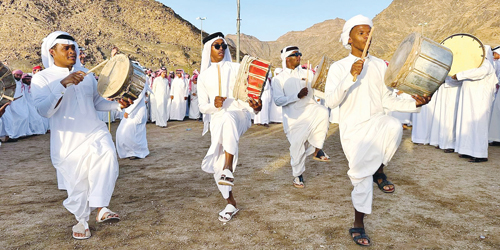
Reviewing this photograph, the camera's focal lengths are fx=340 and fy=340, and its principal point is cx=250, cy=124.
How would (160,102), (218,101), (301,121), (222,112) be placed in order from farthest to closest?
(160,102) < (301,121) < (222,112) < (218,101)

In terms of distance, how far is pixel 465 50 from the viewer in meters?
6.18

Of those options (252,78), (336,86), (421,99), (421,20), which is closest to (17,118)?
(252,78)

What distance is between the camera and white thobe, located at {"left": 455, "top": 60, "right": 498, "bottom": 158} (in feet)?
21.2

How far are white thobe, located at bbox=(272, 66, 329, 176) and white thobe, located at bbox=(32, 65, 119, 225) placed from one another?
2724 mm

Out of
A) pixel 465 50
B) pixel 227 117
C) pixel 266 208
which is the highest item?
pixel 465 50

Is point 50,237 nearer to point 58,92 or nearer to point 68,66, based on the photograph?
point 58,92

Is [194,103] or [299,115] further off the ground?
[299,115]

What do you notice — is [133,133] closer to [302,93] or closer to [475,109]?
[302,93]

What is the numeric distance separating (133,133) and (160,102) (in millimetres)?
5743

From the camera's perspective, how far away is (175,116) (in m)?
15.6

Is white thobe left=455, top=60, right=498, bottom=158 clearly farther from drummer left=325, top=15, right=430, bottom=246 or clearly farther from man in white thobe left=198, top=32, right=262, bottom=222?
man in white thobe left=198, top=32, right=262, bottom=222

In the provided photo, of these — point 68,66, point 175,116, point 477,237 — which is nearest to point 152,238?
point 68,66

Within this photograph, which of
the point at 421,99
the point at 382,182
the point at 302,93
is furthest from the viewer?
the point at 302,93

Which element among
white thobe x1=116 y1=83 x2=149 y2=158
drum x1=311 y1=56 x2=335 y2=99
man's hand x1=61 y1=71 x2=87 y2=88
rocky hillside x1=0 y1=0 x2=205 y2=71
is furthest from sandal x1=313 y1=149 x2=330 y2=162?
rocky hillside x1=0 y1=0 x2=205 y2=71
